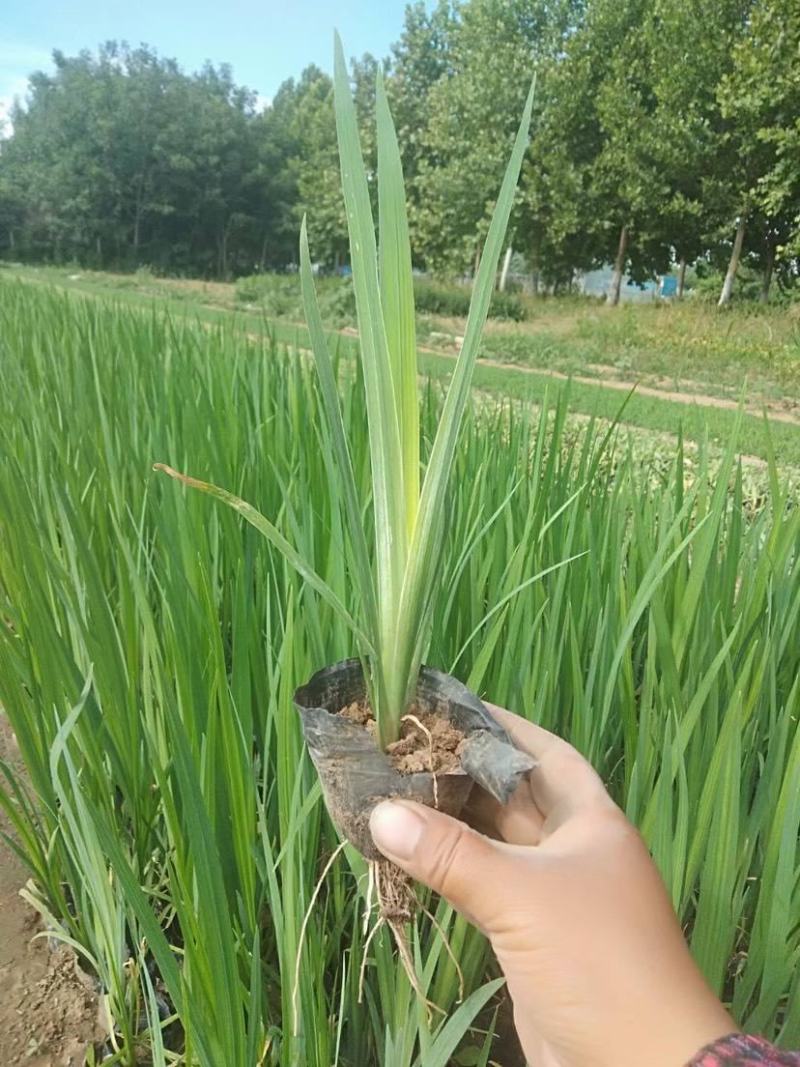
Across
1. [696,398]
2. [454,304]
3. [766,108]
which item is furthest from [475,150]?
[696,398]

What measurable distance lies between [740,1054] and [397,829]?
0.63 feet

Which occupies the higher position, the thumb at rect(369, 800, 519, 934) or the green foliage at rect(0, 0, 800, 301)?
the green foliage at rect(0, 0, 800, 301)

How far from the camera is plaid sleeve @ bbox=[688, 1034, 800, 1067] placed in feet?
1.25

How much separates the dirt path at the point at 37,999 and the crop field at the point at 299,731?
3 centimetres

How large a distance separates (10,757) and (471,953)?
0.90 m

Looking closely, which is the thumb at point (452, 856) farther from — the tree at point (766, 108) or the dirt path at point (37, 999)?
the tree at point (766, 108)

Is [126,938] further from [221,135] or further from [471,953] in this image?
[221,135]

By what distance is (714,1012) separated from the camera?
403mm

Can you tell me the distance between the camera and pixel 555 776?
52 centimetres

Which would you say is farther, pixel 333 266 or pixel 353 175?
pixel 333 266

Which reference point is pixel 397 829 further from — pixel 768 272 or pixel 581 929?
pixel 768 272

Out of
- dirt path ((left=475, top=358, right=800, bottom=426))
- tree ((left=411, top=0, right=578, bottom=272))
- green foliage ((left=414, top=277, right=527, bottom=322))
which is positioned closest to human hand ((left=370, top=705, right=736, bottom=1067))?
dirt path ((left=475, top=358, right=800, bottom=426))

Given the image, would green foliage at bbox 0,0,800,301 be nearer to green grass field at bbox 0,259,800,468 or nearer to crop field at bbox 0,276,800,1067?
green grass field at bbox 0,259,800,468

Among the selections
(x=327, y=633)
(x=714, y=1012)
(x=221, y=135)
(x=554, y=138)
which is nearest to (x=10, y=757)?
(x=327, y=633)
